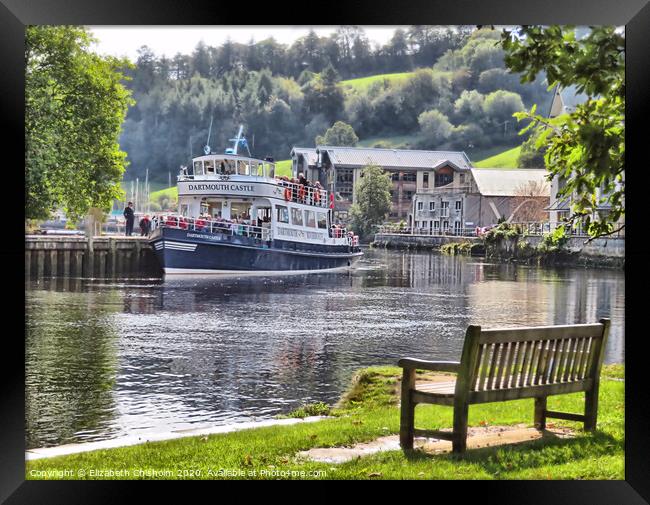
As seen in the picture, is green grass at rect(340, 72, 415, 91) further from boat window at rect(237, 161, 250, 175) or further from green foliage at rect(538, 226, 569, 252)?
green foliage at rect(538, 226, 569, 252)

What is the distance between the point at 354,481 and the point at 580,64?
3209 mm

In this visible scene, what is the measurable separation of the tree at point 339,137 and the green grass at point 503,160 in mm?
1098

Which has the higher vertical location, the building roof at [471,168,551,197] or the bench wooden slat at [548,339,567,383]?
the building roof at [471,168,551,197]

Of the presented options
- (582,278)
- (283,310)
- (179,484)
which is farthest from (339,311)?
(179,484)

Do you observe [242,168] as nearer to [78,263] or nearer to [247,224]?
[247,224]

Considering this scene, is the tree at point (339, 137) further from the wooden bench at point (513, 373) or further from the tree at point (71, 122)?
the wooden bench at point (513, 373)

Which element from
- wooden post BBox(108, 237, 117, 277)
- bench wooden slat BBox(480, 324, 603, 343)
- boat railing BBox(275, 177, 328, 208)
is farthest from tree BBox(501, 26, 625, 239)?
wooden post BBox(108, 237, 117, 277)

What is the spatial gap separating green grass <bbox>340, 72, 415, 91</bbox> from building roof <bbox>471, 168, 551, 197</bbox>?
102 centimetres

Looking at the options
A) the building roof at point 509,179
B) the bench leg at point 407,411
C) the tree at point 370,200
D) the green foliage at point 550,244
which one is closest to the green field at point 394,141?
the tree at point 370,200

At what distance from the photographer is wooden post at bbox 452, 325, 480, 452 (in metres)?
4.81

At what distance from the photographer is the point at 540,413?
5.66 meters

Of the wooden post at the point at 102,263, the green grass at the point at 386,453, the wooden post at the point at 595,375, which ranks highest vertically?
the wooden post at the point at 102,263

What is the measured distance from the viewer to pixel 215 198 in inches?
339

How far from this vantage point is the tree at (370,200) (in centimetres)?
810
